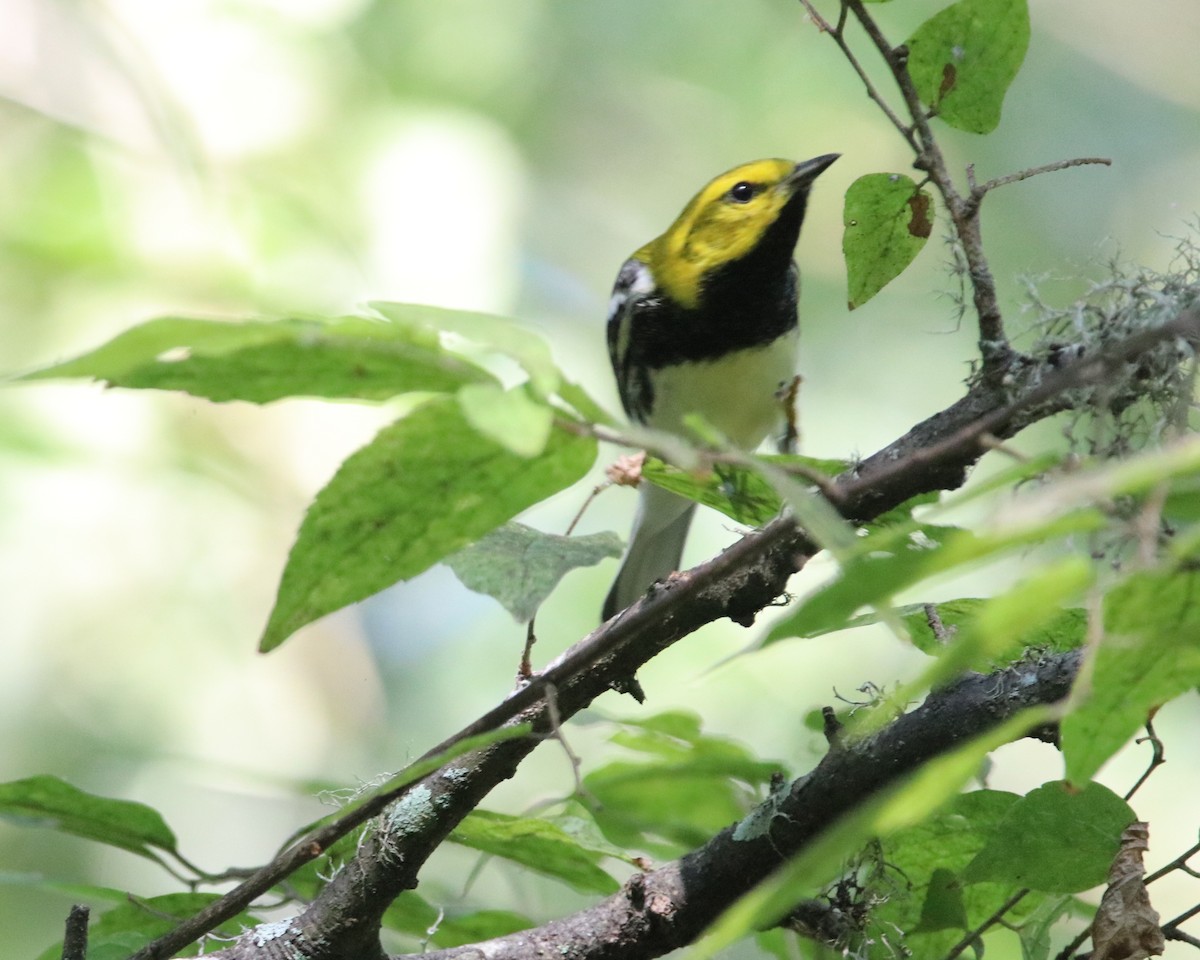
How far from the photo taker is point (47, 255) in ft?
11.9

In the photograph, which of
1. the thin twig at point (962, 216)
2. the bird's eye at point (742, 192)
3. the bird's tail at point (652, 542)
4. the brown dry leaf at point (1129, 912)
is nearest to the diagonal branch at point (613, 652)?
the thin twig at point (962, 216)

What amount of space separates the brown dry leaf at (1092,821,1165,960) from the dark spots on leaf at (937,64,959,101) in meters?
0.44

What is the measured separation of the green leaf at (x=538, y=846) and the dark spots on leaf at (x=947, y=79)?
1.73ft

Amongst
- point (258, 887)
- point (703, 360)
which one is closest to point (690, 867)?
point (258, 887)

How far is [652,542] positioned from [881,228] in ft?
4.40

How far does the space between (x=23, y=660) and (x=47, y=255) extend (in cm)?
119

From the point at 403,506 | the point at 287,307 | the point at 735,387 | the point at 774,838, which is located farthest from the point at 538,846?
the point at 287,307

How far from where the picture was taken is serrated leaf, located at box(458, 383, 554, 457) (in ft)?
1.36

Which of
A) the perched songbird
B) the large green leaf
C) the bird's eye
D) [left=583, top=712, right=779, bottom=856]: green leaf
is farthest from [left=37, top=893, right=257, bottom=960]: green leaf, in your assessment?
the bird's eye

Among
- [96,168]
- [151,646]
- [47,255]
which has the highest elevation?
[96,168]

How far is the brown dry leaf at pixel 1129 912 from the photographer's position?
2.40ft

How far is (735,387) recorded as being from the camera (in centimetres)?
185

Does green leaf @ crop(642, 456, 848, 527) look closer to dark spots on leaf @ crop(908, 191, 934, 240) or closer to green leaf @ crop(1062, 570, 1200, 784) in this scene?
dark spots on leaf @ crop(908, 191, 934, 240)

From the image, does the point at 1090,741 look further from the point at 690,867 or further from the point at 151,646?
the point at 151,646
